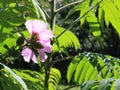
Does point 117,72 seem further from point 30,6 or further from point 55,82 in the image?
point 30,6

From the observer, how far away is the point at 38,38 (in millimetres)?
1068

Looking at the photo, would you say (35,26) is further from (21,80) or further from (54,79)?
(54,79)

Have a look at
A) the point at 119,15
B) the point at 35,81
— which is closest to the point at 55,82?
the point at 35,81

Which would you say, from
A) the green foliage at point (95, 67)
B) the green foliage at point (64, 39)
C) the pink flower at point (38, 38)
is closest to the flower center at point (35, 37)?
the pink flower at point (38, 38)

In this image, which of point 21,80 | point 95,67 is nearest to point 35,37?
point 21,80

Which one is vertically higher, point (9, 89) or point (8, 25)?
point (8, 25)

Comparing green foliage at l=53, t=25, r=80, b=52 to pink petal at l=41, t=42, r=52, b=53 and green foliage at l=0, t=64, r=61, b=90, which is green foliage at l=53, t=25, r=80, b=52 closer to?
green foliage at l=0, t=64, r=61, b=90

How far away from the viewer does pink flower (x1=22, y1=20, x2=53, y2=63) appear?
106cm

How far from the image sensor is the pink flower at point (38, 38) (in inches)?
41.7

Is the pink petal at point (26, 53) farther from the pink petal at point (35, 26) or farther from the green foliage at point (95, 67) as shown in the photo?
the green foliage at point (95, 67)

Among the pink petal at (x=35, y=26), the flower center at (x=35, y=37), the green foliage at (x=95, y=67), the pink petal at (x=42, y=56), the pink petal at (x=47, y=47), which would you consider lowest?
the green foliage at (x=95, y=67)

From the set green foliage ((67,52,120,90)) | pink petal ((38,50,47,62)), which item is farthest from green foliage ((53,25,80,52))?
pink petal ((38,50,47,62))

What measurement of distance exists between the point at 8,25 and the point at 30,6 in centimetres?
9

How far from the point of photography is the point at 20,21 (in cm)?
130
